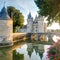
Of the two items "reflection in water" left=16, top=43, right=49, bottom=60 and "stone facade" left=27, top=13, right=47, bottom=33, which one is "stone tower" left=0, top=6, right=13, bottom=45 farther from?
"stone facade" left=27, top=13, right=47, bottom=33

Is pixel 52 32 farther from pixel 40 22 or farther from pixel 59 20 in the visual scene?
pixel 59 20

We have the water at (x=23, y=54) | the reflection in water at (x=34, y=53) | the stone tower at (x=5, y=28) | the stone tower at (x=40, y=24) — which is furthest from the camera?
the stone tower at (x=40, y=24)

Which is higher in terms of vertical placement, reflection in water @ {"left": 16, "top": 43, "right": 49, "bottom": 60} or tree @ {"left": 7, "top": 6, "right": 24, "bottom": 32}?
tree @ {"left": 7, "top": 6, "right": 24, "bottom": 32}

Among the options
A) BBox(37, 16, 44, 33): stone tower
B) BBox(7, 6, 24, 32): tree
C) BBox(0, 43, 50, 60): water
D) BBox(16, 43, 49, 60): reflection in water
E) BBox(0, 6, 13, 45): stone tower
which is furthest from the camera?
BBox(37, 16, 44, 33): stone tower

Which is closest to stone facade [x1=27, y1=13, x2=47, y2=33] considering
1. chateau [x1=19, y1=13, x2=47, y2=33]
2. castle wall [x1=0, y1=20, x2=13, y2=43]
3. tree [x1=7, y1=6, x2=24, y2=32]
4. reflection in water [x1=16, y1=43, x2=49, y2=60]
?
chateau [x1=19, y1=13, x2=47, y2=33]

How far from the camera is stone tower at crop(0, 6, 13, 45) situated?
19.0 metres

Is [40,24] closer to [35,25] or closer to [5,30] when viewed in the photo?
[35,25]

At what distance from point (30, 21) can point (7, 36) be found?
24.2 meters

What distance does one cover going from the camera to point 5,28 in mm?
19219

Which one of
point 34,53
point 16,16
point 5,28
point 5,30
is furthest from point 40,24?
point 34,53

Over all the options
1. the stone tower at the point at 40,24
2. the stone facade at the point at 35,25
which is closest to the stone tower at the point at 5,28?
the stone tower at the point at 40,24

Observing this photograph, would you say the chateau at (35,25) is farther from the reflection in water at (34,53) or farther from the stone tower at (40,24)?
the reflection in water at (34,53)

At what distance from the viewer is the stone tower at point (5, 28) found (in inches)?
748

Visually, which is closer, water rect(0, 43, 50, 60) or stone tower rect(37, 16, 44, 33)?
water rect(0, 43, 50, 60)
